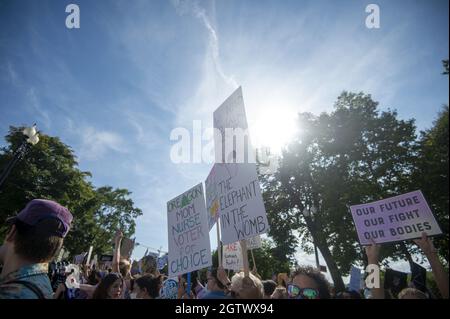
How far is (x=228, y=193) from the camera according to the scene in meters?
4.30

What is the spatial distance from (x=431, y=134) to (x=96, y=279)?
2190cm

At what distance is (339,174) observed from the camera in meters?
21.1

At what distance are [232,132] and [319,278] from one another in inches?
106

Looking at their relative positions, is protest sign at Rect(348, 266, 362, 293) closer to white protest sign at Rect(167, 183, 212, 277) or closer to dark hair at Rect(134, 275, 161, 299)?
white protest sign at Rect(167, 183, 212, 277)

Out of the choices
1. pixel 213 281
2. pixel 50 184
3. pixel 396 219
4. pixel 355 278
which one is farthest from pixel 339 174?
pixel 50 184

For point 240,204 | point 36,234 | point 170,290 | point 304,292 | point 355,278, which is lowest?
point 355,278

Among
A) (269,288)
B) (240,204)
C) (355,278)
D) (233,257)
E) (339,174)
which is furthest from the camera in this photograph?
(339,174)

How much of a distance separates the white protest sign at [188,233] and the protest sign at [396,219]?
3461mm

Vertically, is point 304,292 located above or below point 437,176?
below

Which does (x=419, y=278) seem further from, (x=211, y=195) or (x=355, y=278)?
(x=211, y=195)

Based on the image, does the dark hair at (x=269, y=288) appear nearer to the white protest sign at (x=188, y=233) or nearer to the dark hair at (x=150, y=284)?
the white protest sign at (x=188, y=233)

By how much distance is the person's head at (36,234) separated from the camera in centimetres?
191
